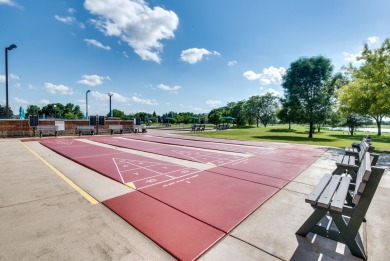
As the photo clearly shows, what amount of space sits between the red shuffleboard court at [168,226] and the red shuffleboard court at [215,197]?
22cm

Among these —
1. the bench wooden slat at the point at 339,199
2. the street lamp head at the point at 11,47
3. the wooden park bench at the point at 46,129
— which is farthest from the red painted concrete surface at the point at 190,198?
the street lamp head at the point at 11,47

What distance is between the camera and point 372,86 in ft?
46.7

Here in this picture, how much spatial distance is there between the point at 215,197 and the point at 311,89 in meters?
29.2

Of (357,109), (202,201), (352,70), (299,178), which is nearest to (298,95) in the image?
(352,70)

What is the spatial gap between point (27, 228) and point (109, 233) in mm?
1501

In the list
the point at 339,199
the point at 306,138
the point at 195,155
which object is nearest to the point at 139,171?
the point at 195,155

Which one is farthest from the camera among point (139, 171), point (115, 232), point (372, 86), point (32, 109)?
point (32, 109)

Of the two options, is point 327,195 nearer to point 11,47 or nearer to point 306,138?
point 306,138

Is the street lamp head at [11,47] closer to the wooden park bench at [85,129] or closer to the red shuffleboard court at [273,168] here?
the wooden park bench at [85,129]

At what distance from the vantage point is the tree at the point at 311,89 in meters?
27.4

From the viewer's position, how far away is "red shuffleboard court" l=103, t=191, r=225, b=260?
9.93ft

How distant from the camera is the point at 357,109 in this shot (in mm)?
15586

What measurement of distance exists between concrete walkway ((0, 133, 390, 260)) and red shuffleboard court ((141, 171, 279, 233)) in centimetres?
26

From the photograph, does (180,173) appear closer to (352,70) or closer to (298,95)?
(352,70)
